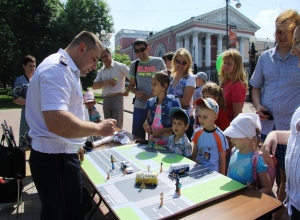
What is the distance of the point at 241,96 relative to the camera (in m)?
3.13

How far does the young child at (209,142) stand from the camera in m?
2.55

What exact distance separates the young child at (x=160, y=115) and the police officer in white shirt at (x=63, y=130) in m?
1.31

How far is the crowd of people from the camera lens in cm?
150

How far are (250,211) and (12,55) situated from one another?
23.2m

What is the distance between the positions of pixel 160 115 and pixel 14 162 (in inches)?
70.2

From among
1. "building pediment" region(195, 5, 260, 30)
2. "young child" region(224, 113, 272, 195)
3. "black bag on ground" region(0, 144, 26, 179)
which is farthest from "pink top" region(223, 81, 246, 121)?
"building pediment" region(195, 5, 260, 30)

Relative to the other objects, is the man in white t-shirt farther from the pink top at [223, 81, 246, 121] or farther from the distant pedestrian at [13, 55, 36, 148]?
the pink top at [223, 81, 246, 121]

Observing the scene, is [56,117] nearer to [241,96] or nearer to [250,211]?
[250,211]

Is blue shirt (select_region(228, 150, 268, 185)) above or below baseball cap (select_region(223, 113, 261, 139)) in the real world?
below

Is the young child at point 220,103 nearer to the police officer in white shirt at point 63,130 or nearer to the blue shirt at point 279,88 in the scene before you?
the blue shirt at point 279,88

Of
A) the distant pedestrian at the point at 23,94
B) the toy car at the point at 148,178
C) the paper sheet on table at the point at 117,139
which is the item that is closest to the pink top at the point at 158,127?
the paper sheet on table at the point at 117,139

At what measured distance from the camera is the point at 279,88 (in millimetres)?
2465

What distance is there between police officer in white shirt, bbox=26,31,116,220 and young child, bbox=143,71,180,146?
1.31m

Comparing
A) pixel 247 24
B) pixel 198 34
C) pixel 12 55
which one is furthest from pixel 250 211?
pixel 247 24
